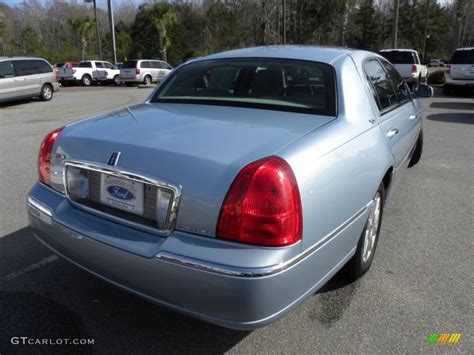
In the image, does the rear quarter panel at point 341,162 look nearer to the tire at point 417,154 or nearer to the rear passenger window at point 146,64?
the tire at point 417,154

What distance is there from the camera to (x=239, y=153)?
6.97 ft

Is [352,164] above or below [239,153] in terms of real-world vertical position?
below

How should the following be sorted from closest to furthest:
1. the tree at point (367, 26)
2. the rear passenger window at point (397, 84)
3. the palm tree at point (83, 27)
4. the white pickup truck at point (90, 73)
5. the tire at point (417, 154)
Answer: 1. the rear passenger window at point (397, 84)
2. the tire at point (417, 154)
3. the white pickup truck at point (90, 73)
4. the palm tree at point (83, 27)
5. the tree at point (367, 26)

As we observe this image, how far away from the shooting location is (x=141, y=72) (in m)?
26.3

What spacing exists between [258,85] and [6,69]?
45.8 ft

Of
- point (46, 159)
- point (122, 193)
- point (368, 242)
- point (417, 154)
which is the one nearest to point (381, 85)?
point (368, 242)

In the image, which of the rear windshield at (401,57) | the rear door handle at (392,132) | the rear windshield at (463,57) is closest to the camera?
the rear door handle at (392,132)

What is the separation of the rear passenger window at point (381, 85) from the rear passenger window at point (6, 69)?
13896 millimetres

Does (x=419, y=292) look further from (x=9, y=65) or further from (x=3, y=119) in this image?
(x=9, y=65)

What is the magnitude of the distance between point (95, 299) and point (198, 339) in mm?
816

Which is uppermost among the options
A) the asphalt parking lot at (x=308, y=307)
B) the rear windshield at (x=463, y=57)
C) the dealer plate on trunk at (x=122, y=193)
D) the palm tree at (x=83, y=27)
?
the palm tree at (x=83, y=27)

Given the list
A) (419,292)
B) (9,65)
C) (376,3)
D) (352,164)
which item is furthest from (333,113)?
(376,3)

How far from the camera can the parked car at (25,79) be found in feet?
47.1

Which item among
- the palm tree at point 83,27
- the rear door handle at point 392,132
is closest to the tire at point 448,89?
the rear door handle at point 392,132
